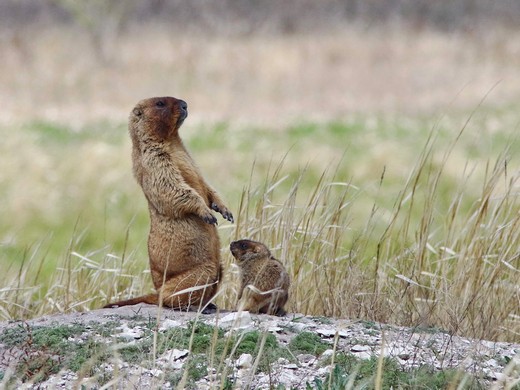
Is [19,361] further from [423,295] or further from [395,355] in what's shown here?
[423,295]

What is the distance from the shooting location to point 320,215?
6.25 metres

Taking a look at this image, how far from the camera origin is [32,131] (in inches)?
762

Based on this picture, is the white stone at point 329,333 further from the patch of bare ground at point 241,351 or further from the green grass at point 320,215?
the green grass at point 320,215

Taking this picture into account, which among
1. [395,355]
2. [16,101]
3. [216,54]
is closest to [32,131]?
→ [16,101]

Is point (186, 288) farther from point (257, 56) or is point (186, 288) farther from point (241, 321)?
point (257, 56)

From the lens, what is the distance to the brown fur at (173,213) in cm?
504

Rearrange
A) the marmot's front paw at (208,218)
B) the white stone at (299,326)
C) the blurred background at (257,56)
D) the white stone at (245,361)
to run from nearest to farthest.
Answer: the white stone at (245,361) < the white stone at (299,326) < the marmot's front paw at (208,218) < the blurred background at (257,56)

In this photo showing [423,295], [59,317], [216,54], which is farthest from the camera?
[216,54]

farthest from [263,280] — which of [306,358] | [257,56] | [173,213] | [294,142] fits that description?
[257,56]

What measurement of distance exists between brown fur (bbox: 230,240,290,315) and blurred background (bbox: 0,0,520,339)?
1.67ft

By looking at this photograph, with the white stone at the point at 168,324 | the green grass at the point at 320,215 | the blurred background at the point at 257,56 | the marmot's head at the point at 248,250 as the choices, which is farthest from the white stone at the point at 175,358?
the blurred background at the point at 257,56

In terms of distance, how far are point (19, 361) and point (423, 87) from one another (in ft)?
68.4

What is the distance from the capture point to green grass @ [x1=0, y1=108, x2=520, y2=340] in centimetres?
566

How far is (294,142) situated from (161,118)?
33.6 feet
